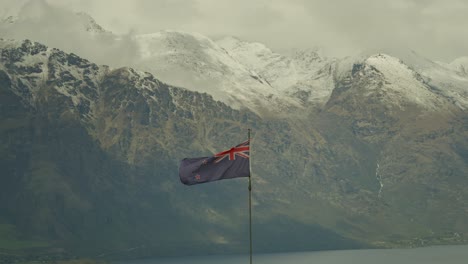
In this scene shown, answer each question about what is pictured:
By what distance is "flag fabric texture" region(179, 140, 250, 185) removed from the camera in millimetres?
76938

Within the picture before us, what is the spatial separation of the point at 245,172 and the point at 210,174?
3.16 m

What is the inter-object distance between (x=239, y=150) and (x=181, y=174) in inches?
216

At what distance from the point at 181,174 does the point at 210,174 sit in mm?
Result: 2492

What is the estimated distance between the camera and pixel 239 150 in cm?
7706

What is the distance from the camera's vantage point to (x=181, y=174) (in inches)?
3083

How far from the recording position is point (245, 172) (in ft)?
252

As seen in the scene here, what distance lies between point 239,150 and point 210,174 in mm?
3328

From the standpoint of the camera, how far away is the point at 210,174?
7800 centimetres

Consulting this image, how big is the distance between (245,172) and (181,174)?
5.61 m

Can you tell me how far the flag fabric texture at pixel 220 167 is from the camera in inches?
3029

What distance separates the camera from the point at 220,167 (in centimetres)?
7731
